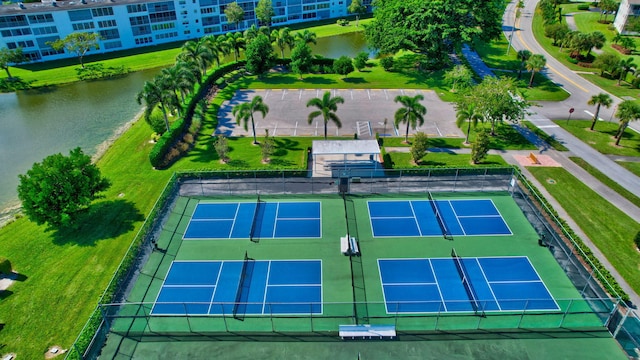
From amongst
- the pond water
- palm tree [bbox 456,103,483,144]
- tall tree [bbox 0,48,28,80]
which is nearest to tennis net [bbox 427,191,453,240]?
palm tree [bbox 456,103,483,144]

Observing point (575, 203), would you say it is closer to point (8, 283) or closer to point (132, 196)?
point (132, 196)

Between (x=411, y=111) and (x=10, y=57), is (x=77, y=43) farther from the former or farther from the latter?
(x=411, y=111)

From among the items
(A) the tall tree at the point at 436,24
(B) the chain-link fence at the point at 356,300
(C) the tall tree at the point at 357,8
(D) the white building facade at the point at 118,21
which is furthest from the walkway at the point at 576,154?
(D) the white building facade at the point at 118,21

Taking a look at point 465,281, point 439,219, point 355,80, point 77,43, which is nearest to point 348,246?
point 465,281

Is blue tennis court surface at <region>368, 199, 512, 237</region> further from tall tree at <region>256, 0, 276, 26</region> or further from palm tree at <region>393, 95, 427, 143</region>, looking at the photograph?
tall tree at <region>256, 0, 276, 26</region>

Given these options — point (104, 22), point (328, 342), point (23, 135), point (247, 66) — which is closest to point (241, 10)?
point (104, 22)

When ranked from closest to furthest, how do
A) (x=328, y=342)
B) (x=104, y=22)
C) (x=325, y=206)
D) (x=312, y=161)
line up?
(x=328, y=342)
(x=325, y=206)
(x=312, y=161)
(x=104, y=22)
